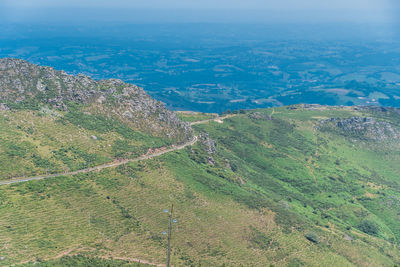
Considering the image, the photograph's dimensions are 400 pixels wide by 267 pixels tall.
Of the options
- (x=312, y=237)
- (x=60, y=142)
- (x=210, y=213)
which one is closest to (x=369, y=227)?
(x=312, y=237)

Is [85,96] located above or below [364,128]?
above

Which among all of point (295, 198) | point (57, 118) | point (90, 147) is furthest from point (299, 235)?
point (57, 118)

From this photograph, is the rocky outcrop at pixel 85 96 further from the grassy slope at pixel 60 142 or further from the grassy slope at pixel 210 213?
the grassy slope at pixel 210 213

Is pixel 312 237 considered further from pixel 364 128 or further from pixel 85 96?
pixel 364 128

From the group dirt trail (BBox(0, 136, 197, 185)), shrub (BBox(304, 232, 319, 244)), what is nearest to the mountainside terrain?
shrub (BBox(304, 232, 319, 244))

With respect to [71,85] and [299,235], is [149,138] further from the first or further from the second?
[299,235]

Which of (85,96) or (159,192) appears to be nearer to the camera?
(159,192)

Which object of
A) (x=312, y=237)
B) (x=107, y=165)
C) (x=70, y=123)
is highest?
(x=70, y=123)

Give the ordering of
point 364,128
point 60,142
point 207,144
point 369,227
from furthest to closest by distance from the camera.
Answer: point 364,128, point 207,144, point 369,227, point 60,142
